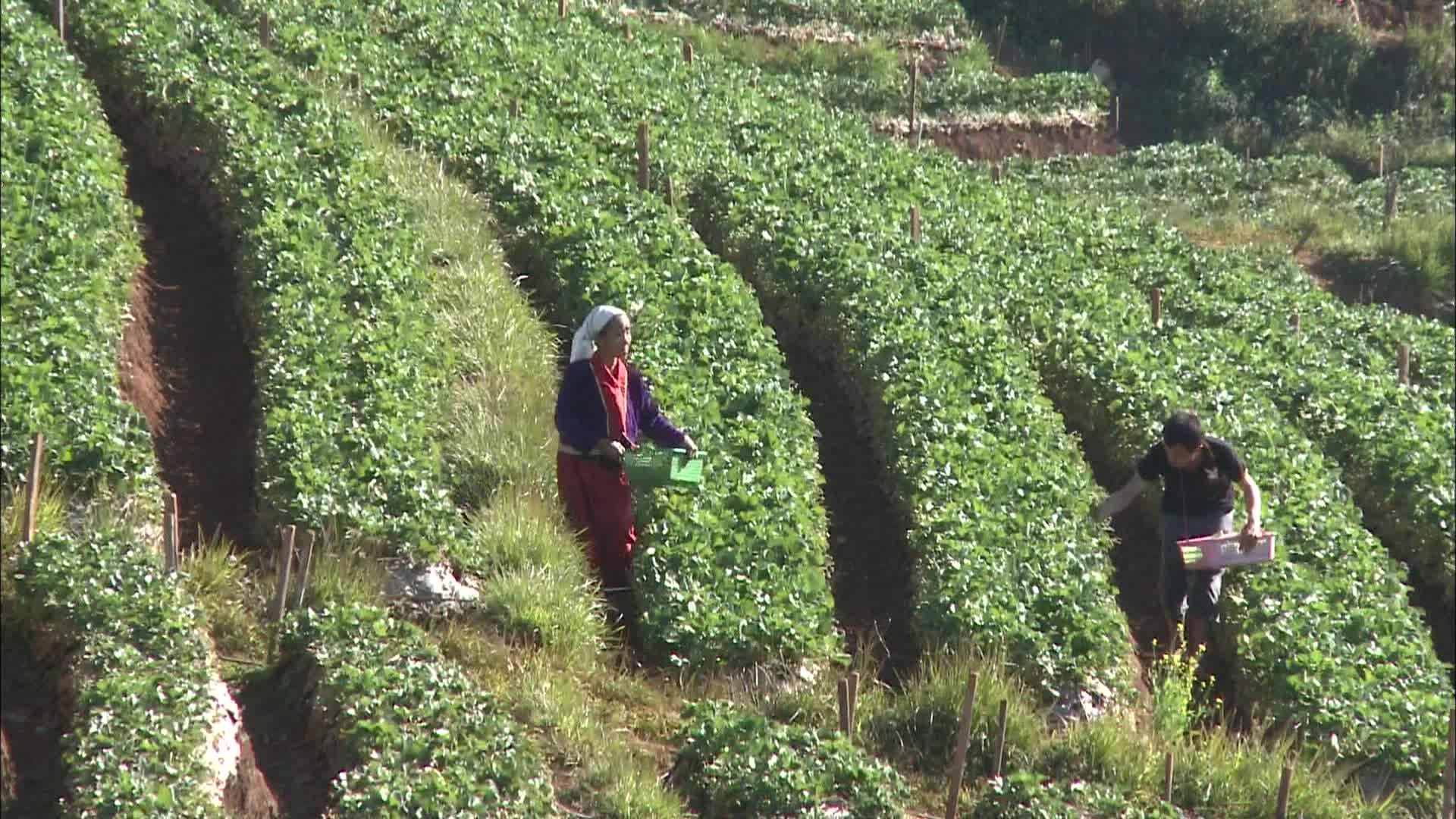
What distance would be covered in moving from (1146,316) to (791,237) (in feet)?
10.8

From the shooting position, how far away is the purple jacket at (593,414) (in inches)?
406

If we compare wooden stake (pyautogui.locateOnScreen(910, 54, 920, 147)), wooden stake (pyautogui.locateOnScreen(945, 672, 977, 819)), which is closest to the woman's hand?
wooden stake (pyautogui.locateOnScreen(945, 672, 977, 819))

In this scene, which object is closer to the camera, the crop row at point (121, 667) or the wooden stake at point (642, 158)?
the crop row at point (121, 667)

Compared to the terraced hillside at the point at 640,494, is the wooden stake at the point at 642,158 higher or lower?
higher

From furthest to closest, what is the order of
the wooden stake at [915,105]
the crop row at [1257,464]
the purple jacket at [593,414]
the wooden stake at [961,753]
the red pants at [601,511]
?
the wooden stake at [915,105] < the crop row at [1257,464] < the red pants at [601,511] < the purple jacket at [593,414] < the wooden stake at [961,753]

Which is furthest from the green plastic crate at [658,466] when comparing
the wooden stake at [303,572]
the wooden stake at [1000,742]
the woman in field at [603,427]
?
the wooden stake at [1000,742]

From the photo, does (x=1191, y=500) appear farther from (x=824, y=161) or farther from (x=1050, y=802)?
(x=824, y=161)

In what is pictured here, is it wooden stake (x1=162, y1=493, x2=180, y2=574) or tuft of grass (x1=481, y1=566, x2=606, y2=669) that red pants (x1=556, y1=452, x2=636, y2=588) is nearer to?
tuft of grass (x1=481, y1=566, x2=606, y2=669)

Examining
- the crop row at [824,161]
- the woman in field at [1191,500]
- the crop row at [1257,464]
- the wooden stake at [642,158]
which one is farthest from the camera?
the wooden stake at [642,158]

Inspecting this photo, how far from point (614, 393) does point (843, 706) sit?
6.81ft

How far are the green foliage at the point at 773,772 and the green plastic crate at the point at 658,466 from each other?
1.35 meters

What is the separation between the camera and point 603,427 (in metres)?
10.4

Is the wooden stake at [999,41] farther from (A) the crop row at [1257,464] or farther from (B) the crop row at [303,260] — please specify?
(B) the crop row at [303,260]

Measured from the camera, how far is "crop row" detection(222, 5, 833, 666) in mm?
10766
